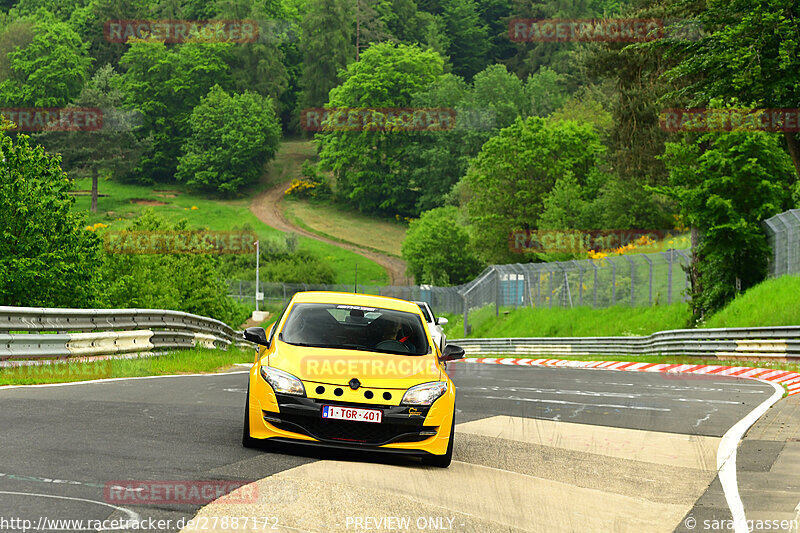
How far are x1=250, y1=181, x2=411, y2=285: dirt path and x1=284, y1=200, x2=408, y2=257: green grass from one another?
1148 millimetres

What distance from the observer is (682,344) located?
32406 millimetres

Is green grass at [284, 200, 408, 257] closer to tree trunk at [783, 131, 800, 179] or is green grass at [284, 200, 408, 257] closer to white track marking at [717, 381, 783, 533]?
tree trunk at [783, 131, 800, 179]

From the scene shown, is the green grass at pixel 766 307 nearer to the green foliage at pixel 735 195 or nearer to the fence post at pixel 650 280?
the green foliage at pixel 735 195

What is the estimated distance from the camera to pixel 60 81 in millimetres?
160750

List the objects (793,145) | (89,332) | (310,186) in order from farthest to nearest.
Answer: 1. (310,186)
2. (793,145)
3. (89,332)

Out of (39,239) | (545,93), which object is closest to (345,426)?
(39,239)

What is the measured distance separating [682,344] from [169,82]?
139148 mm

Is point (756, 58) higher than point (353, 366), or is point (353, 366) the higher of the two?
point (756, 58)

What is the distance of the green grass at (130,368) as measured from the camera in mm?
16188

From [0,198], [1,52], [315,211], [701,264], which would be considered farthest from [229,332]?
[1,52]

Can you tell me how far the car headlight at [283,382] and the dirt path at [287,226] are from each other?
93.8 metres

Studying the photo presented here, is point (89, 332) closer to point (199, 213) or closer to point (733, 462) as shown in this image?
point (733, 462)

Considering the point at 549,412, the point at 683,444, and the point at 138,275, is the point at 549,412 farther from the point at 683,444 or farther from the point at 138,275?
the point at 138,275

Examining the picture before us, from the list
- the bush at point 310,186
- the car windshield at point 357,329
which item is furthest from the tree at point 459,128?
the car windshield at point 357,329
